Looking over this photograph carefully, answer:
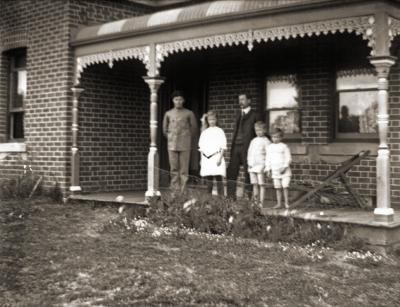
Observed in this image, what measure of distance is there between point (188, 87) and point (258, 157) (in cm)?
438

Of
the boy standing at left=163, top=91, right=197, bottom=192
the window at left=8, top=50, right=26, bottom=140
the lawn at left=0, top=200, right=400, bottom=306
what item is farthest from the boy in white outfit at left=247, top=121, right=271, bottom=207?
the window at left=8, top=50, right=26, bottom=140

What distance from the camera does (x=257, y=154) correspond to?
376 inches

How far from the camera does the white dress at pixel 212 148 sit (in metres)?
10.0

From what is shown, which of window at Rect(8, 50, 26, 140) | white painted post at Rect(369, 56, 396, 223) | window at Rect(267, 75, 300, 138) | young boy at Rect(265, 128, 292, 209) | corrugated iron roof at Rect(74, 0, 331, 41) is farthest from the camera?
window at Rect(8, 50, 26, 140)

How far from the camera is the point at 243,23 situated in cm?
930

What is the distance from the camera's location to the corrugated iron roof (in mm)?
9016

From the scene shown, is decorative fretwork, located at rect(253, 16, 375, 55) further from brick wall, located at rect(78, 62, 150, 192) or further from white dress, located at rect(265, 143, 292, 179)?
brick wall, located at rect(78, 62, 150, 192)

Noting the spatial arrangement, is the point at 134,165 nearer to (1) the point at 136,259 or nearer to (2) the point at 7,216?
(2) the point at 7,216

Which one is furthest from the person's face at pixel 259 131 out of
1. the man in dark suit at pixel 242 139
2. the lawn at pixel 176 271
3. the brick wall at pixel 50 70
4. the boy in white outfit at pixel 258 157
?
the brick wall at pixel 50 70

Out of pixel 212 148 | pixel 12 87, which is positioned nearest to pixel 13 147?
pixel 12 87

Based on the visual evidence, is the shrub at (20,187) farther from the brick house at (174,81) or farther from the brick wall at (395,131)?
the brick wall at (395,131)

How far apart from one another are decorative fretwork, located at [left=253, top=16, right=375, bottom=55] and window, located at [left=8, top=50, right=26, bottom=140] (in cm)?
687

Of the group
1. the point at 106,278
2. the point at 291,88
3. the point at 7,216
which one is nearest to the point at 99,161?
the point at 7,216

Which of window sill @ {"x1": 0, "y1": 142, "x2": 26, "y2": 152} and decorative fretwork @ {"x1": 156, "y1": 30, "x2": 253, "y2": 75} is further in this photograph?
window sill @ {"x1": 0, "y1": 142, "x2": 26, "y2": 152}
